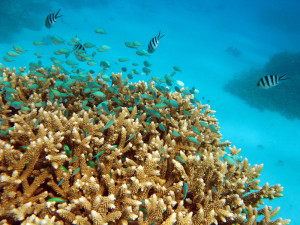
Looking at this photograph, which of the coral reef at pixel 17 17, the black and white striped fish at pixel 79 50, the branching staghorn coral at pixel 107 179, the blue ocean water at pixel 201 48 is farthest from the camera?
the coral reef at pixel 17 17

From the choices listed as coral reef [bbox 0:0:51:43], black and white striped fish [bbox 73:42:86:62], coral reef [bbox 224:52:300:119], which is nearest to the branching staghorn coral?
black and white striped fish [bbox 73:42:86:62]

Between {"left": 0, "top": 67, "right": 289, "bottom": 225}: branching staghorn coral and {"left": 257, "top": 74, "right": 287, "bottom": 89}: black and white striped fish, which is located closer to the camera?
{"left": 0, "top": 67, "right": 289, "bottom": 225}: branching staghorn coral

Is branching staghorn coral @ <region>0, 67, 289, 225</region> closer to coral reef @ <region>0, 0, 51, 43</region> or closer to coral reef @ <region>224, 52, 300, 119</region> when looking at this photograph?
coral reef @ <region>224, 52, 300, 119</region>

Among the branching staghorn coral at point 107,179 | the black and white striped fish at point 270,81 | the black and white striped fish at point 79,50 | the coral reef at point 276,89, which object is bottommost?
the branching staghorn coral at point 107,179

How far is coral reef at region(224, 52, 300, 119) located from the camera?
83.5 feet

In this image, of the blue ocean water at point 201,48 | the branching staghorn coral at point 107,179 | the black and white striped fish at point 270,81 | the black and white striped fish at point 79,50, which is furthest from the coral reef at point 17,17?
the black and white striped fish at point 270,81

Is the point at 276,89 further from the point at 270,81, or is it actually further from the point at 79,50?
the point at 79,50

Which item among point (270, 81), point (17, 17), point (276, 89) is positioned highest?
point (17, 17)

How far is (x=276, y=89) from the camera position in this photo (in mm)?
26906

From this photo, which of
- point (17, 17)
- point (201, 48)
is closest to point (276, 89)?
point (201, 48)

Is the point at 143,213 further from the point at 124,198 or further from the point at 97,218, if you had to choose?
the point at 97,218

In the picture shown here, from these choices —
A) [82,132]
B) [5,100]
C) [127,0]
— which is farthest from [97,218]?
[127,0]

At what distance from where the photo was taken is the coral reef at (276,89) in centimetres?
2544

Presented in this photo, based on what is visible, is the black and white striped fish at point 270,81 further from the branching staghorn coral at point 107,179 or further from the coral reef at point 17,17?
the coral reef at point 17,17
